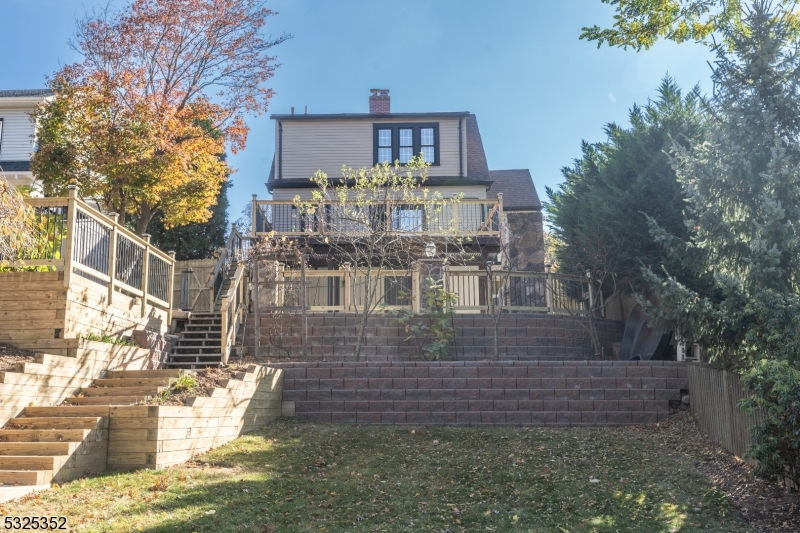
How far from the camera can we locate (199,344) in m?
15.2

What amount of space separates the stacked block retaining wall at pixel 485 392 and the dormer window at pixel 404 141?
47.0 feet

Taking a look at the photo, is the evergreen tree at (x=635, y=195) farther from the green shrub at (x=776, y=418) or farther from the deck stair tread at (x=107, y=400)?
the deck stair tread at (x=107, y=400)

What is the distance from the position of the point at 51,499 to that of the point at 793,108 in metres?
9.78

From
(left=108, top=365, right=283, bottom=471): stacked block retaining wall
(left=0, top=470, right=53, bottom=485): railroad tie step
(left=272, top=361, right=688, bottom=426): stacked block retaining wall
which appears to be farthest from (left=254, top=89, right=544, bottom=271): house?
(left=0, top=470, right=53, bottom=485): railroad tie step

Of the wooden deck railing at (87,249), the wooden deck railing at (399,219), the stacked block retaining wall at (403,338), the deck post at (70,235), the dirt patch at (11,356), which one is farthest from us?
the wooden deck railing at (399,219)

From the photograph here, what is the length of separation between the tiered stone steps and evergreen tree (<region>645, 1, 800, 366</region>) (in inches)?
333

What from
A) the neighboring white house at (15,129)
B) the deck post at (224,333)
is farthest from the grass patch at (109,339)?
the neighboring white house at (15,129)

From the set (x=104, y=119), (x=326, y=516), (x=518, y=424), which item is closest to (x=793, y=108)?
(x=518, y=424)

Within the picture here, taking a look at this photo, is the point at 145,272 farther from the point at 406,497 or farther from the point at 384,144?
the point at 384,144

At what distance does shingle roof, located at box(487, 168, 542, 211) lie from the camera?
3053 centimetres

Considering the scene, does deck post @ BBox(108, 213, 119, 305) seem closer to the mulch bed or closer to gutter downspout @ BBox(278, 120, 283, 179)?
the mulch bed

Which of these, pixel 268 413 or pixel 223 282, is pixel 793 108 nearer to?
pixel 268 413

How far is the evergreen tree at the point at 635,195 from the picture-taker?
16.1 m

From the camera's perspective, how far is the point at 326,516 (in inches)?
296
